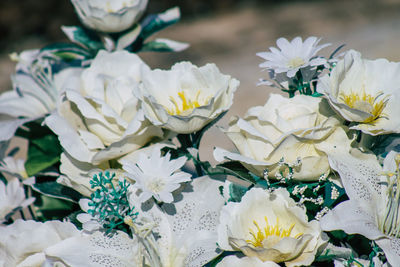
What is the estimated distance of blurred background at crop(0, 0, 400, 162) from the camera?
4098 mm

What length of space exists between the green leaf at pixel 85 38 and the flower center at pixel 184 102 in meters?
0.35

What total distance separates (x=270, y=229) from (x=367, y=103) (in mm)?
214

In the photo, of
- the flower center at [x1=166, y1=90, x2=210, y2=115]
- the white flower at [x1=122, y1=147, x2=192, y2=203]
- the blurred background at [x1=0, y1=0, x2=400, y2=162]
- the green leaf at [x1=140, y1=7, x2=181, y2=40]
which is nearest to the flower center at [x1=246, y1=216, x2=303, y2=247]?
the white flower at [x1=122, y1=147, x2=192, y2=203]

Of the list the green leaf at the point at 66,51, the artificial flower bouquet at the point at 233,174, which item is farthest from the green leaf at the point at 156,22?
the artificial flower bouquet at the point at 233,174

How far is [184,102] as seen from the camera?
33.4 inches

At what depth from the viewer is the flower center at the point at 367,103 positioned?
73 centimetres

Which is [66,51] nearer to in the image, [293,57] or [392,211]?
[293,57]

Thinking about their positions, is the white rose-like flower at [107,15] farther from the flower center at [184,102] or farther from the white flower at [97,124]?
the flower center at [184,102]

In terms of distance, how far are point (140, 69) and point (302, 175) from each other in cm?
37

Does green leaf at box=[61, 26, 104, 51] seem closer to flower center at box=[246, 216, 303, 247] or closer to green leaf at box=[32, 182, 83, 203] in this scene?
green leaf at box=[32, 182, 83, 203]

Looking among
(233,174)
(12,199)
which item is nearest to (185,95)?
(233,174)

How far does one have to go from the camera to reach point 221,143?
3066 mm

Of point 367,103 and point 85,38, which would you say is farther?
point 85,38

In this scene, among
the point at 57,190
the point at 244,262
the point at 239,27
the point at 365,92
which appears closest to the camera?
the point at 244,262
